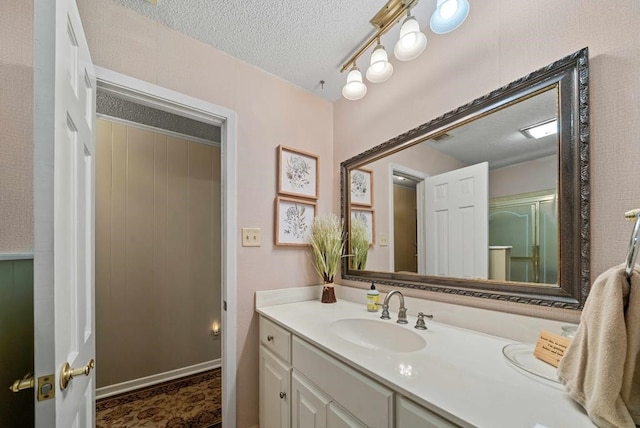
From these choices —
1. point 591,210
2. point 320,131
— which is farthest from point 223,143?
point 591,210

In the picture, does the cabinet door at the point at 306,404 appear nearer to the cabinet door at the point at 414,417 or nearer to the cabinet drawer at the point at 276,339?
the cabinet drawer at the point at 276,339

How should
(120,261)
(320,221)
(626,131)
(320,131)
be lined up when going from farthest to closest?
(120,261), (320,131), (320,221), (626,131)

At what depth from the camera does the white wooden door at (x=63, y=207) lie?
0.60m

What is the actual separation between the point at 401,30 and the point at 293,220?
3.86ft

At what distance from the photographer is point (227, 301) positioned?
1.49 meters

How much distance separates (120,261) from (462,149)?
252 cm

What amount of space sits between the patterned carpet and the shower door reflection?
1.98 meters

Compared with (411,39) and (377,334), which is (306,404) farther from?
(411,39)

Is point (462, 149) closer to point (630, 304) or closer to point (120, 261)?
point (630, 304)

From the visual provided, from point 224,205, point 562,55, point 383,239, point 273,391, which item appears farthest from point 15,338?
point 562,55

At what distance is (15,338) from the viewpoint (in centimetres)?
95

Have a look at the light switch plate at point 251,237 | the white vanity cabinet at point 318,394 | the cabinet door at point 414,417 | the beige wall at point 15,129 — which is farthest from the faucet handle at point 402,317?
the beige wall at point 15,129

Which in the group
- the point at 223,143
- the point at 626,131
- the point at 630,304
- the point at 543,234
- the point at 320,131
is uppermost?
the point at 320,131

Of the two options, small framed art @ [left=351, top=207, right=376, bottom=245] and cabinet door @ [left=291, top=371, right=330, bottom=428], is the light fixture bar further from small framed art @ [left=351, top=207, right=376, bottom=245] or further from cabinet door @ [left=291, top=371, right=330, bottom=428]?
cabinet door @ [left=291, top=371, right=330, bottom=428]
